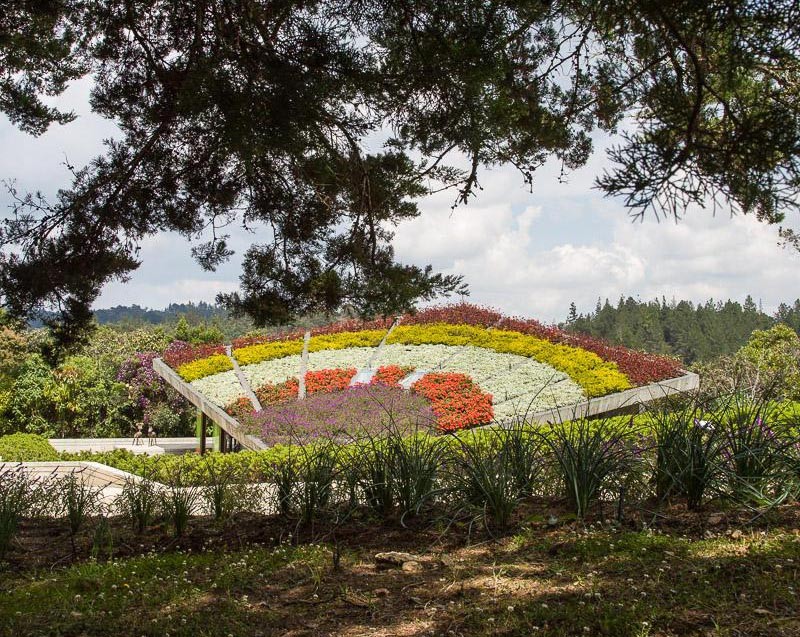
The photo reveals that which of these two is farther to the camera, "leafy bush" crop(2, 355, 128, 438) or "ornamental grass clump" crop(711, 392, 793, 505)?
"leafy bush" crop(2, 355, 128, 438)

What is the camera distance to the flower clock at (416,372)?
10477mm

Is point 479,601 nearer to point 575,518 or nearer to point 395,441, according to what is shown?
point 575,518

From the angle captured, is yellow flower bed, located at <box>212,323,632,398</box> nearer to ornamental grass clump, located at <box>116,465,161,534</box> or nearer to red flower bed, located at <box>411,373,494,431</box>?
red flower bed, located at <box>411,373,494,431</box>

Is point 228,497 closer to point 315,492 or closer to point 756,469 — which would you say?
point 315,492

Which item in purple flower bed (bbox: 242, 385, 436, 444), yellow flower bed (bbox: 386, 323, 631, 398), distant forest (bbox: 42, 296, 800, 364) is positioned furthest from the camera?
distant forest (bbox: 42, 296, 800, 364)

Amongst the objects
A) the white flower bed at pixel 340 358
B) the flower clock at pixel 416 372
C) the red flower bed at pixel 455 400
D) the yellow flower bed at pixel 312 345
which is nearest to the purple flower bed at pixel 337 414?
the flower clock at pixel 416 372

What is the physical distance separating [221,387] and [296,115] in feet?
28.4

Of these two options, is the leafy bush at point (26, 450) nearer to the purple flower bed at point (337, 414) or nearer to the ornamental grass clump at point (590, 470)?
the purple flower bed at point (337, 414)

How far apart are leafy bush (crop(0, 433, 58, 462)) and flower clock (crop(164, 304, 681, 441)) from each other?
95.9 inches

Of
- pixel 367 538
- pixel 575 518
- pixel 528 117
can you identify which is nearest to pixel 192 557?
pixel 367 538

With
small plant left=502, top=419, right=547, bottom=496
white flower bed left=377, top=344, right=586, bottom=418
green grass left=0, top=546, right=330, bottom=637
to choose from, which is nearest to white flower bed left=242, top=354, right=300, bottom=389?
white flower bed left=377, top=344, right=586, bottom=418

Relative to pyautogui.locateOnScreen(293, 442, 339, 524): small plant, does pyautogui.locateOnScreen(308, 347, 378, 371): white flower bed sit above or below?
above

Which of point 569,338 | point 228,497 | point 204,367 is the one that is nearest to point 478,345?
point 569,338

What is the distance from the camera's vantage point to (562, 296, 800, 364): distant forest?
3731 centimetres
